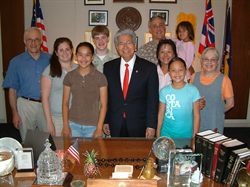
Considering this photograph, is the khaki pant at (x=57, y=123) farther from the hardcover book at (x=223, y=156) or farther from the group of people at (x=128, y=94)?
the hardcover book at (x=223, y=156)

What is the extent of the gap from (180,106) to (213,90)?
1.92ft

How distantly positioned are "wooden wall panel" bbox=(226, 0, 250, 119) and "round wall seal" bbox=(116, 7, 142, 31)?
222 cm

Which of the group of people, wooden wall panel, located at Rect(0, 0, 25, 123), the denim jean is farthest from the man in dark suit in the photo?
wooden wall panel, located at Rect(0, 0, 25, 123)

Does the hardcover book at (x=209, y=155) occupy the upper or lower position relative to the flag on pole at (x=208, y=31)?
lower

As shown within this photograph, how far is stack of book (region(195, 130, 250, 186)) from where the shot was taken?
4.91ft

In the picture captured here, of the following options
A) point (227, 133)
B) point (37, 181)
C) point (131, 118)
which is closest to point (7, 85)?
point (131, 118)

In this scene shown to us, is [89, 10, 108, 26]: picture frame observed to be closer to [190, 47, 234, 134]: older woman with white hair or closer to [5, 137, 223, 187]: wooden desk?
[190, 47, 234, 134]: older woman with white hair

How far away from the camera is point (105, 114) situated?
2500 mm

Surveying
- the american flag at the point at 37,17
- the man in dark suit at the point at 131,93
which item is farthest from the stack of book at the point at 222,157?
the american flag at the point at 37,17

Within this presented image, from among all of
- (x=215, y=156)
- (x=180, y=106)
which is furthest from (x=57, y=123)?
(x=215, y=156)

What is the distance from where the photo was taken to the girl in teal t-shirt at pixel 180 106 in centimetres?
239

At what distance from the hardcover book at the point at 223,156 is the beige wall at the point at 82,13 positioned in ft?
12.9

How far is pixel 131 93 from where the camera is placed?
8.18 feet

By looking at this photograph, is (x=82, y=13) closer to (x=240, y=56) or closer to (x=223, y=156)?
(x=240, y=56)
